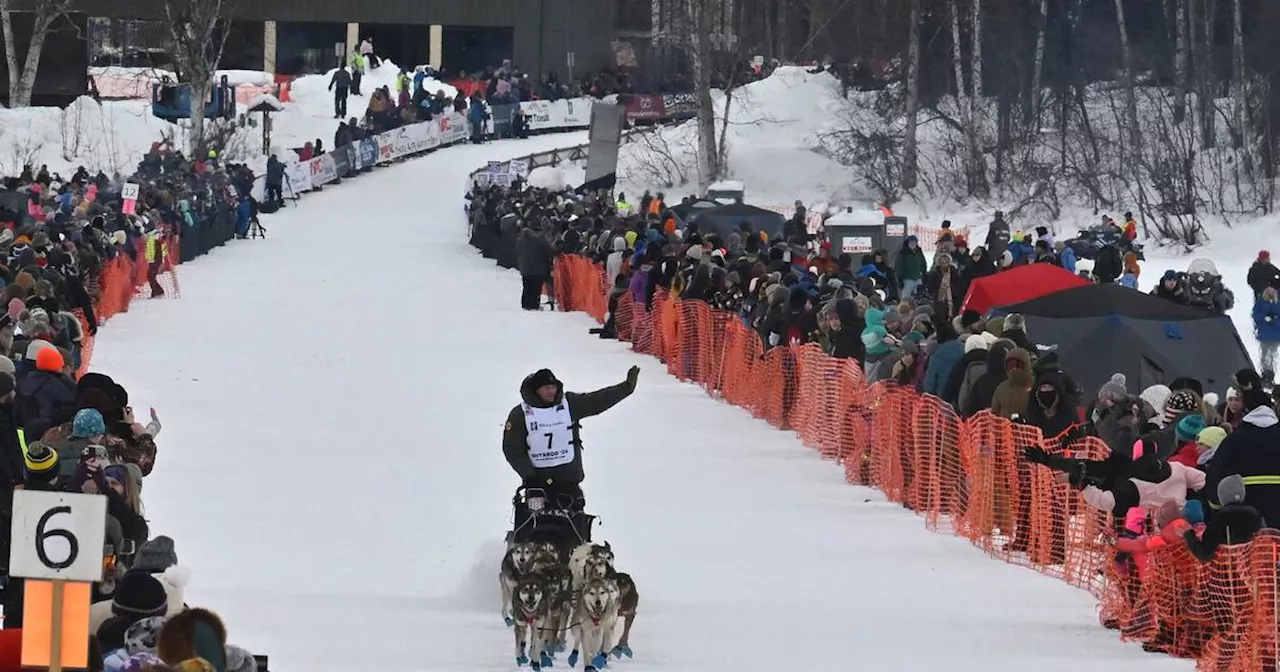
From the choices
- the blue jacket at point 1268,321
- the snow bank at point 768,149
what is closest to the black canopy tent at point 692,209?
the blue jacket at point 1268,321

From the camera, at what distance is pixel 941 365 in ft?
58.4

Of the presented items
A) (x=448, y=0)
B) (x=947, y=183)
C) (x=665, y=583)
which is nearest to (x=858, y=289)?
(x=665, y=583)

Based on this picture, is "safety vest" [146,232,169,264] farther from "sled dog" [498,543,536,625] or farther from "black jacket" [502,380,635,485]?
"sled dog" [498,543,536,625]

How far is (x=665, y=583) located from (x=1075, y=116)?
43622 millimetres

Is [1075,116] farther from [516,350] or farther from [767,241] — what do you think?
[516,350]

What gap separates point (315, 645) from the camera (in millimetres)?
12008

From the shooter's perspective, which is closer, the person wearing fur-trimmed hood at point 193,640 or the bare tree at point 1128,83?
the person wearing fur-trimmed hood at point 193,640

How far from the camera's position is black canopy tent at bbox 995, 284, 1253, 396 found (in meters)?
20.7

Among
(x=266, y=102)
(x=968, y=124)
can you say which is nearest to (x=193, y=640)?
(x=968, y=124)

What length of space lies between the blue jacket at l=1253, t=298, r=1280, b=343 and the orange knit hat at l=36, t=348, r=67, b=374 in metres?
14.5

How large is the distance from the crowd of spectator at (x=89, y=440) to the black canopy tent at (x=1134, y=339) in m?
8.10

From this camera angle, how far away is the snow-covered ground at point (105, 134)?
2223 inches

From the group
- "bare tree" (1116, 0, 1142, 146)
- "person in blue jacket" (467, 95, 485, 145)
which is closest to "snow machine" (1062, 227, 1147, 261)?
"bare tree" (1116, 0, 1142, 146)

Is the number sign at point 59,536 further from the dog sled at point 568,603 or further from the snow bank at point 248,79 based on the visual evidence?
the snow bank at point 248,79
